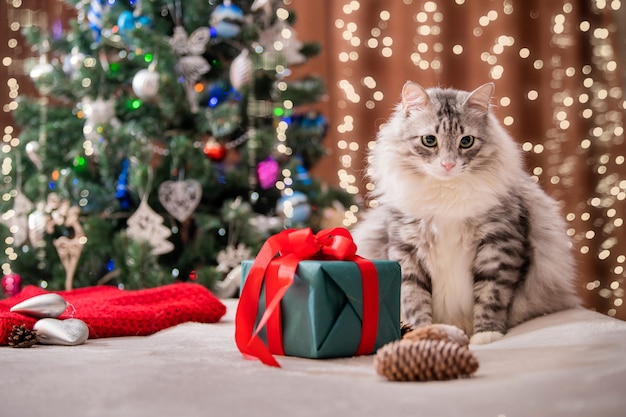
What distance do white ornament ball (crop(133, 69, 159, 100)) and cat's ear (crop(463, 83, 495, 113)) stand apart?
1340 mm

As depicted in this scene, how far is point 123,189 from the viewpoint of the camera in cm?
261

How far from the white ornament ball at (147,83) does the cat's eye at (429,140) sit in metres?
1.30

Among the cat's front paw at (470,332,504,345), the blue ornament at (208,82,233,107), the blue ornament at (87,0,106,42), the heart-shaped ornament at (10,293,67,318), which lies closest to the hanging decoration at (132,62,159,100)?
the blue ornament at (208,82,233,107)

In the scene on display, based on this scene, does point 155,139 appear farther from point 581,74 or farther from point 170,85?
point 581,74

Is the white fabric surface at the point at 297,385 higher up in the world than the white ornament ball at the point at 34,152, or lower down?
lower down

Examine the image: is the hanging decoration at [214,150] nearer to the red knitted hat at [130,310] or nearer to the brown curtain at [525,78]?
the red knitted hat at [130,310]

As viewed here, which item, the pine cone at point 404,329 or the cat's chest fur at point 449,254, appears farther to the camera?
the cat's chest fur at point 449,254

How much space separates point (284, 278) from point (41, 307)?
66cm

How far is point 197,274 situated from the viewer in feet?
8.36

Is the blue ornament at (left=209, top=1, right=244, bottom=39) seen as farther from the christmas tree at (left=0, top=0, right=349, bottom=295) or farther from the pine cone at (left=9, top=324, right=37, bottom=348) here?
the pine cone at (left=9, top=324, right=37, bottom=348)

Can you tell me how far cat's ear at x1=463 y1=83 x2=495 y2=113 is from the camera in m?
1.62

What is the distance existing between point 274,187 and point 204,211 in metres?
0.33

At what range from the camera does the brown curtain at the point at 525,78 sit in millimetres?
3213

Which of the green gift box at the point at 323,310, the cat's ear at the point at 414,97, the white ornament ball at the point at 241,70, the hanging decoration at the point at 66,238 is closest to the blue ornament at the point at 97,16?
the white ornament ball at the point at 241,70
